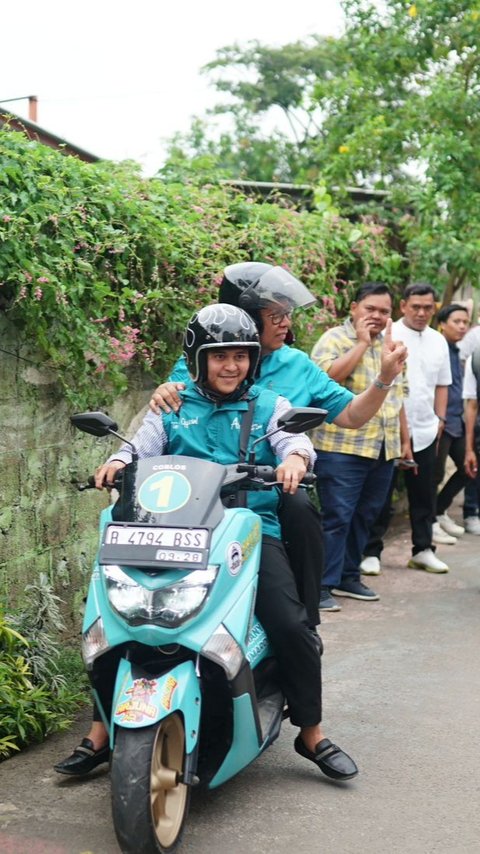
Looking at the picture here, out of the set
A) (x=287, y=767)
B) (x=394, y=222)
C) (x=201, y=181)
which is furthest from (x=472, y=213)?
(x=287, y=767)

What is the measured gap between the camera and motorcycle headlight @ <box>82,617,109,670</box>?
12.2 feet

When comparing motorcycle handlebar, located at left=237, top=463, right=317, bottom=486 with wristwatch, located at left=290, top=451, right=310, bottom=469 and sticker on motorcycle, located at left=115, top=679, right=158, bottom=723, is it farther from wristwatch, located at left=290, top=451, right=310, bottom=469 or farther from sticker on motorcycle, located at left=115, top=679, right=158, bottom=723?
sticker on motorcycle, located at left=115, top=679, right=158, bottom=723

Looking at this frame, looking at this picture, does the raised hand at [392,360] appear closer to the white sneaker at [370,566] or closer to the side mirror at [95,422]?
the side mirror at [95,422]

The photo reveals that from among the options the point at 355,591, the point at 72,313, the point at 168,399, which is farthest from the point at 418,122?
the point at 168,399

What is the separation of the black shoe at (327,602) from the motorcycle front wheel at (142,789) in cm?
344

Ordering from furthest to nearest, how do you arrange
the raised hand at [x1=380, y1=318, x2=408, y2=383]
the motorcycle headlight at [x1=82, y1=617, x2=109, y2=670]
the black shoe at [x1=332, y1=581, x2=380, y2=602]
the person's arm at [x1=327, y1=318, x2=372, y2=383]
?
1. the black shoe at [x1=332, y1=581, x2=380, y2=602]
2. the person's arm at [x1=327, y1=318, x2=372, y2=383]
3. the raised hand at [x1=380, y1=318, x2=408, y2=383]
4. the motorcycle headlight at [x1=82, y1=617, x2=109, y2=670]

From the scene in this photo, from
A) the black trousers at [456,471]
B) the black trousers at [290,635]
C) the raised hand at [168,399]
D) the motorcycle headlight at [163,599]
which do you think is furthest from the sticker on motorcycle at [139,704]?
the black trousers at [456,471]

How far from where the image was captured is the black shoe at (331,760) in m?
4.29

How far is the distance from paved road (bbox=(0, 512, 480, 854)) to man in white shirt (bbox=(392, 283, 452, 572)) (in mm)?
1972

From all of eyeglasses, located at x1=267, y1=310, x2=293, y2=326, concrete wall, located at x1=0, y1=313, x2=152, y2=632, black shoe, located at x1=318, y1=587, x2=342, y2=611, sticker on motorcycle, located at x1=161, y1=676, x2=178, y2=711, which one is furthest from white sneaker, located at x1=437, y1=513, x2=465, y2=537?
sticker on motorcycle, located at x1=161, y1=676, x2=178, y2=711

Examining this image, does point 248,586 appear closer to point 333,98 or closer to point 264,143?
point 333,98

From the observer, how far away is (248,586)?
12.6 feet

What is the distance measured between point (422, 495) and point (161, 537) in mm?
4710

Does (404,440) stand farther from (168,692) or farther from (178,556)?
(168,692)
